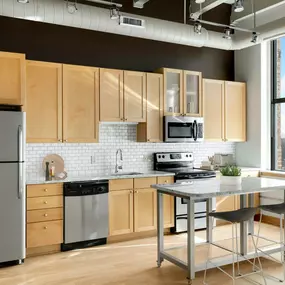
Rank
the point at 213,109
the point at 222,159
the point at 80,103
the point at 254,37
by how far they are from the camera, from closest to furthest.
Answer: the point at 80,103 → the point at 254,37 → the point at 213,109 → the point at 222,159

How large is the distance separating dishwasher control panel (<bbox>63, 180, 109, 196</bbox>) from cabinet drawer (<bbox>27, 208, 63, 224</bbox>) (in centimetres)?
25

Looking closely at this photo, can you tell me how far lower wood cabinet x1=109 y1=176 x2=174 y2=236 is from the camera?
479cm

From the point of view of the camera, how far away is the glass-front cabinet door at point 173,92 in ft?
18.1

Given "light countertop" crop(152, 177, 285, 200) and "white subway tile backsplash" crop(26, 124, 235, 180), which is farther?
"white subway tile backsplash" crop(26, 124, 235, 180)

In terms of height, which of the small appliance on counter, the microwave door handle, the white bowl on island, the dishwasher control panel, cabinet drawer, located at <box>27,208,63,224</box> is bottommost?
cabinet drawer, located at <box>27,208,63,224</box>

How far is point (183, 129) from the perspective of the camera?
554cm

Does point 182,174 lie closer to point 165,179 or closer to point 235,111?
point 165,179

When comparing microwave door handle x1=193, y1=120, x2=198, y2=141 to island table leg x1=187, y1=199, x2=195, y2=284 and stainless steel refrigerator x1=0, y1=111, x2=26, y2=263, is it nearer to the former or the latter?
island table leg x1=187, y1=199, x2=195, y2=284

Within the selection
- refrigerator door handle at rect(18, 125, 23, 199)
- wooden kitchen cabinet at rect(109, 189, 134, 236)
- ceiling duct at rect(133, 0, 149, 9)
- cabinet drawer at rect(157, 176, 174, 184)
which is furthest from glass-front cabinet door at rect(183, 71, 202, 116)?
refrigerator door handle at rect(18, 125, 23, 199)

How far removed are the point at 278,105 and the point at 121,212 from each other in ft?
11.4

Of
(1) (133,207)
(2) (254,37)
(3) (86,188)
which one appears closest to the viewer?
(3) (86,188)

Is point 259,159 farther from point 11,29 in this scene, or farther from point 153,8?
point 11,29

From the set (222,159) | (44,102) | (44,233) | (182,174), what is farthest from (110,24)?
(222,159)

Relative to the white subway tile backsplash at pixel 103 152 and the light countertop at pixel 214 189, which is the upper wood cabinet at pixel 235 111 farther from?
the light countertop at pixel 214 189
